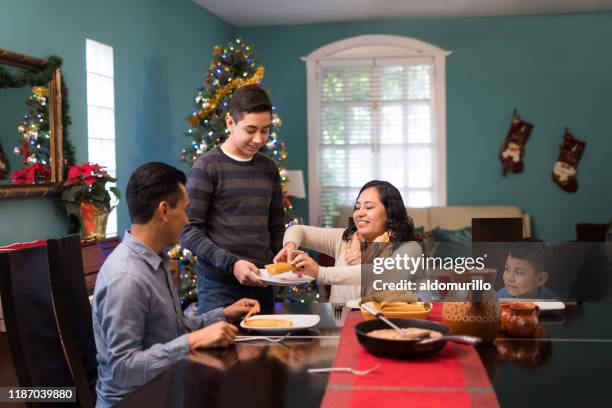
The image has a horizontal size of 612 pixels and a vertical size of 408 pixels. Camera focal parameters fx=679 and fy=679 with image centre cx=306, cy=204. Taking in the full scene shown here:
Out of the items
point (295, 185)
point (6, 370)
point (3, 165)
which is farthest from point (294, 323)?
point (295, 185)

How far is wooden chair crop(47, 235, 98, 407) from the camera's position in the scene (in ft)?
6.15

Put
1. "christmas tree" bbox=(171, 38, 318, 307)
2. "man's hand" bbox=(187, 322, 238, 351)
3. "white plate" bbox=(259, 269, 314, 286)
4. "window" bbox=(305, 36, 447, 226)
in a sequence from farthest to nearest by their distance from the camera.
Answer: "window" bbox=(305, 36, 447, 226), "christmas tree" bbox=(171, 38, 318, 307), "white plate" bbox=(259, 269, 314, 286), "man's hand" bbox=(187, 322, 238, 351)

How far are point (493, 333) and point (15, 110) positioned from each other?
281cm

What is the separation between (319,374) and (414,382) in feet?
0.68

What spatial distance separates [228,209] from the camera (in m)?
2.59

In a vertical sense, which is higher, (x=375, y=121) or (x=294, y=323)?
(x=375, y=121)

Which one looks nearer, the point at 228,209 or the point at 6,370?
the point at 228,209

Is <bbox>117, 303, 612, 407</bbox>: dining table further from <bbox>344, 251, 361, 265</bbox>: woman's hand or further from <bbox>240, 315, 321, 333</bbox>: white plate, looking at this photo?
<bbox>344, 251, 361, 265</bbox>: woman's hand

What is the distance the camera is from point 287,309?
2211 millimetres

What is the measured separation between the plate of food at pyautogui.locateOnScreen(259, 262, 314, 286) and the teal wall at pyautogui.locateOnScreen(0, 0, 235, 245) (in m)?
1.92

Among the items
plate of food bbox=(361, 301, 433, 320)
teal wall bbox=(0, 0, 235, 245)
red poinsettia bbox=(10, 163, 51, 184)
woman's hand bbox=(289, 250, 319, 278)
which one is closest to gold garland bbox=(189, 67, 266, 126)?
teal wall bbox=(0, 0, 235, 245)

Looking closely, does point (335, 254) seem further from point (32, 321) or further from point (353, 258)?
point (32, 321)

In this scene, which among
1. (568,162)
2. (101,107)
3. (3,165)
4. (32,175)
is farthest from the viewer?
(568,162)

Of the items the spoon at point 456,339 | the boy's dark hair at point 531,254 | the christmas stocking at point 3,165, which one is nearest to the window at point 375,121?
the christmas stocking at point 3,165
